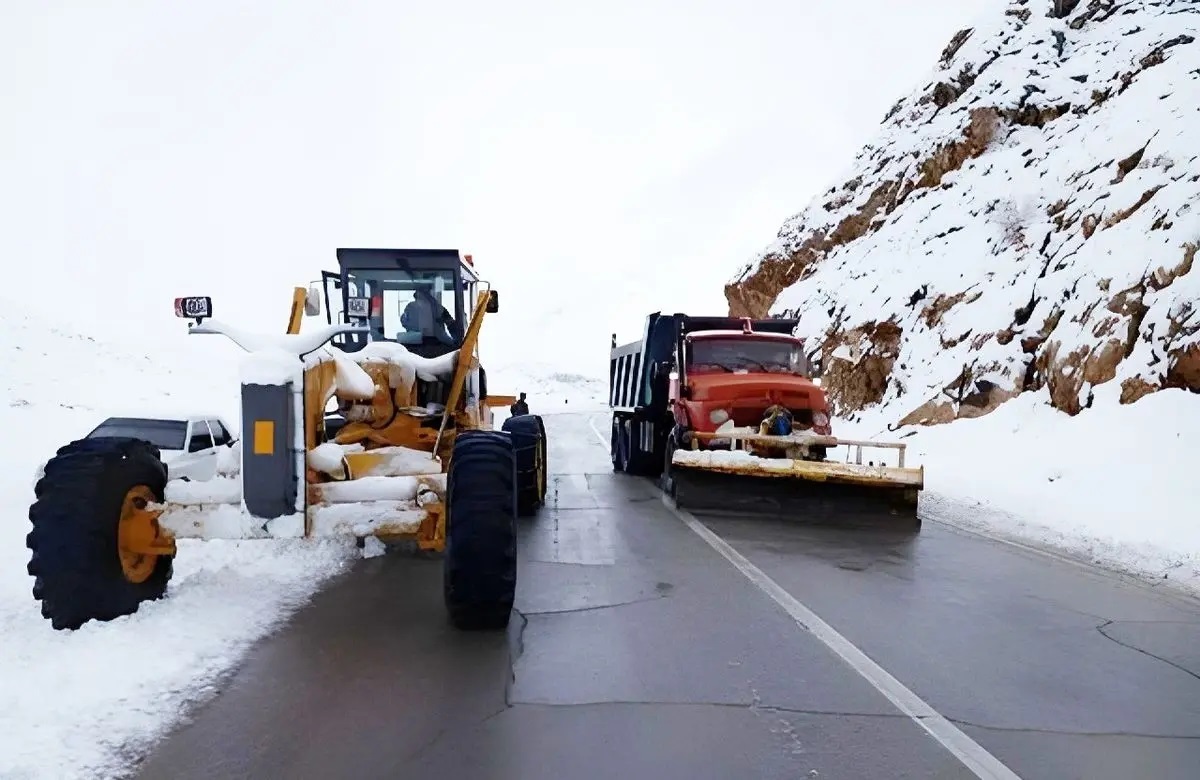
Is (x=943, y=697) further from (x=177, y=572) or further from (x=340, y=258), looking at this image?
(x=340, y=258)

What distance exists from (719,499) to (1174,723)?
24.0 ft


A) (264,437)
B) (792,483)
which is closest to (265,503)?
(264,437)

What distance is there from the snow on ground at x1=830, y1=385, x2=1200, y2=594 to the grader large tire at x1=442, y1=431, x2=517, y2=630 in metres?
5.95

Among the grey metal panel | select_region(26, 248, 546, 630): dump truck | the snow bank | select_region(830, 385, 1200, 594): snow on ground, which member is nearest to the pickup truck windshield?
the snow bank

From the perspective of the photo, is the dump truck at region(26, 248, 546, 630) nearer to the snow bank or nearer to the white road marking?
the snow bank

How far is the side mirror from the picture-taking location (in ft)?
25.7

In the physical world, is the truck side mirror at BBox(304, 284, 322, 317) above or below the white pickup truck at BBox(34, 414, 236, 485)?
above

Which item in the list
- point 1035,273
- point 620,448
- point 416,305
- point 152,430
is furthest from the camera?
point 1035,273

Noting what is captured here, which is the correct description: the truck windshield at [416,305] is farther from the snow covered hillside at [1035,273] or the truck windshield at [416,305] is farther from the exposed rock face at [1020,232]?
the exposed rock face at [1020,232]

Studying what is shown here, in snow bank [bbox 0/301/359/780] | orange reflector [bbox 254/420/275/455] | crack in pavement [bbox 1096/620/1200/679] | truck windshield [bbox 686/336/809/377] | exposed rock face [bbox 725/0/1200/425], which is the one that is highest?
exposed rock face [bbox 725/0/1200/425]

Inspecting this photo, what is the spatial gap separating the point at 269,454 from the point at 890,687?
13.0ft

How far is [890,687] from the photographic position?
5.07 metres

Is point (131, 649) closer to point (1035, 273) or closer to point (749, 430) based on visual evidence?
point (749, 430)

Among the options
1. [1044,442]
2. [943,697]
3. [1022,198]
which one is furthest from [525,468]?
[1022,198]
